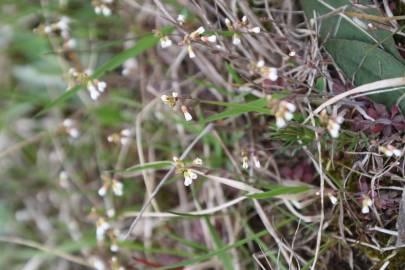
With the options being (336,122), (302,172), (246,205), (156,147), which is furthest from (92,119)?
(336,122)

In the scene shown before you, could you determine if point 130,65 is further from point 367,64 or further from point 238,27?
point 367,64

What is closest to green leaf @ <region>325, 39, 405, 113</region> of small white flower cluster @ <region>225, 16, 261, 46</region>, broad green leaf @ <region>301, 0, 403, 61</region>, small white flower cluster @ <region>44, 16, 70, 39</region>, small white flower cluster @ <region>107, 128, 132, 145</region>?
broad green leaf @ <region>301, 0, 403, 61</region>

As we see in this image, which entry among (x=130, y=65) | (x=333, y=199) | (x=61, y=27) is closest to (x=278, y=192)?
(x=333, y=199)

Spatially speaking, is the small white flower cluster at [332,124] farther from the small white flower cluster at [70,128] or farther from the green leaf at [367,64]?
the small white flower cluster at [70,128]

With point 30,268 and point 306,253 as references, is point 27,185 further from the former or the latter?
point 306,253

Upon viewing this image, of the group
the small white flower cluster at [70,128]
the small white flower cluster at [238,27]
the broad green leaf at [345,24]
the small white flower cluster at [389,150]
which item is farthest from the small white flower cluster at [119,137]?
the small white flower cluster at [389,150]
